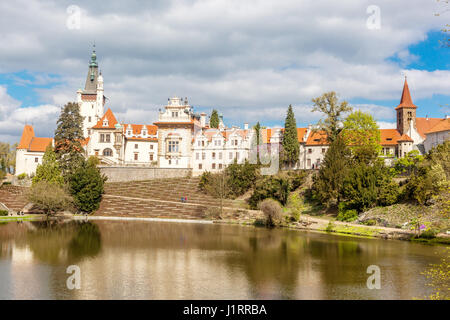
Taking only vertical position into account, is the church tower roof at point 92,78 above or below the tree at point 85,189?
above

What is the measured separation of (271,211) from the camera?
4816cm

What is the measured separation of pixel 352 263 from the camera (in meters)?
27.7

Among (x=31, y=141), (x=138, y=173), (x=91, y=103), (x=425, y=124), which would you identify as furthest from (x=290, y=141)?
(x=31, y=141)

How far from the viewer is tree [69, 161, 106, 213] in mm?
55188

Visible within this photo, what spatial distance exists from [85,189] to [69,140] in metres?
9.17

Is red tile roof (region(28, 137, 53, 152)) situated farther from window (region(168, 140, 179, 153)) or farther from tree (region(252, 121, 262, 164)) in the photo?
tree (region(252, 121, 262, 164))

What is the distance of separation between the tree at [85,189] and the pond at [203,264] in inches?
483

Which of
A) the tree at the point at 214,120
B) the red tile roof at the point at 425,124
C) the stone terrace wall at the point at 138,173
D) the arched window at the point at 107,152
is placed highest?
→ the tree at the point at 214,120

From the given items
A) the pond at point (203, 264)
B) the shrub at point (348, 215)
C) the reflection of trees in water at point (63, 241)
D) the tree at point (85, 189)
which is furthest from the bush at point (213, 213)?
the tree at point (85, 189)

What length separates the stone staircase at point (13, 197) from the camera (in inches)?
2147

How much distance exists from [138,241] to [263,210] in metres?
18.0

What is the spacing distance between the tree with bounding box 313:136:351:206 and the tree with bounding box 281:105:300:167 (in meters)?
13.7

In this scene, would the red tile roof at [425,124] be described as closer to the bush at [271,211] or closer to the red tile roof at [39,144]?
the bush at [271,211]
